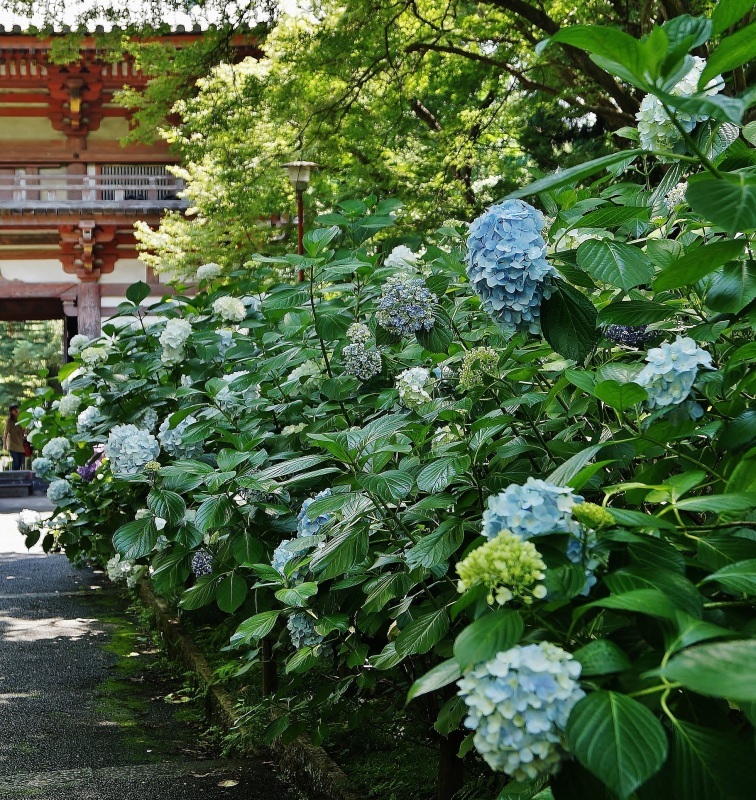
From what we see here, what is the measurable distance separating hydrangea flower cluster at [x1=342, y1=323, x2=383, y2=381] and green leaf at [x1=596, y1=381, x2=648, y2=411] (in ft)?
4.14

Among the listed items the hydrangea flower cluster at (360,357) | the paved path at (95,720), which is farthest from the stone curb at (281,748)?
the hydrangea flower cluster at (360,357)

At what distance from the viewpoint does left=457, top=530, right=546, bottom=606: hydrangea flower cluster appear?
2.72 feet

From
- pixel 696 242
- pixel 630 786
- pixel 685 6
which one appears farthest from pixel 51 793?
pixel 685 6

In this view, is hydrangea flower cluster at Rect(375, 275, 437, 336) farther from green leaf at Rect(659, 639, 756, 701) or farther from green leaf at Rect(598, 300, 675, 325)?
green leaf at Rect(659, 639, 756, 701)

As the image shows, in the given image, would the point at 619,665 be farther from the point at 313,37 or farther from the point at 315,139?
the point at 315,139

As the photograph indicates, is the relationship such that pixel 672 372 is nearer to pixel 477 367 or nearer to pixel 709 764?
pixel 709 764

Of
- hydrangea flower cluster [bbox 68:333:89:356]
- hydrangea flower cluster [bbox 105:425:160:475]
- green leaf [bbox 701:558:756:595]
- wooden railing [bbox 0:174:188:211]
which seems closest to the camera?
green leaf [bbox 701:558:756:595]

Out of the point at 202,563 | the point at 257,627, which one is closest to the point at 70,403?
the point at 202,563

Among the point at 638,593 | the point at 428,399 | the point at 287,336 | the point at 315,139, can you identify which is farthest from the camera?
the point at 315,139

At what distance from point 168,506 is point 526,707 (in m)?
2.08

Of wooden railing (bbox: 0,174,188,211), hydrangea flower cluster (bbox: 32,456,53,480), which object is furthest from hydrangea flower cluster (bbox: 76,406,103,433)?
wooden railing (bbox: 0,174,188,211)

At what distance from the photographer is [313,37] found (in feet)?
Answer: 28.6

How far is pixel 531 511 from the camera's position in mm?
889

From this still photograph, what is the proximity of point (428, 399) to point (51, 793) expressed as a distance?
1897 mm
